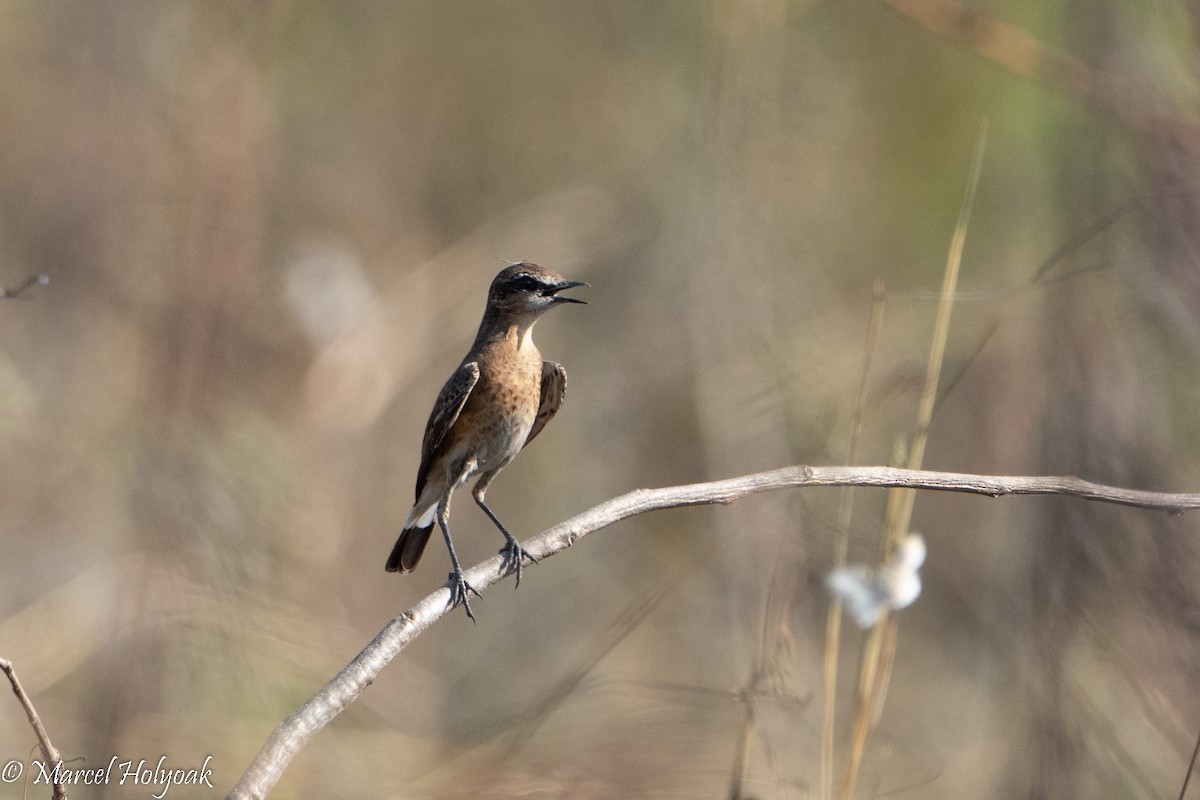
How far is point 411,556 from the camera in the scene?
16.4 feet

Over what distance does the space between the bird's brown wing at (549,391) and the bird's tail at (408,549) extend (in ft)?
2.06

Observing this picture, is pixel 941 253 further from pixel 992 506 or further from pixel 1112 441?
pixel 1112 441

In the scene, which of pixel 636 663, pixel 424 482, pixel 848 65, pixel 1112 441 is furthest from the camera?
pixel 848 65

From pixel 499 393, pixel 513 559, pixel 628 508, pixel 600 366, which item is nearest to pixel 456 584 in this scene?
pixel 513 559

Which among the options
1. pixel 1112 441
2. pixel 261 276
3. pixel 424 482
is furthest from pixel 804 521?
pixel 261 276

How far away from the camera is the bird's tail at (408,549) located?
4.97 metres

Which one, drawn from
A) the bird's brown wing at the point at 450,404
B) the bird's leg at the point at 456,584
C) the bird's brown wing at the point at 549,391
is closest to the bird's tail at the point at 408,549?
the bird's leg at the point at 456,584

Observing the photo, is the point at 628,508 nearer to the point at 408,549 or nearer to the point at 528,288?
the point at 528,288

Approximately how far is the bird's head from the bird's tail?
103cm

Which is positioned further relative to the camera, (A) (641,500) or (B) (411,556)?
(B) (411,556)

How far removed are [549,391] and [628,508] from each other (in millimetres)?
2005

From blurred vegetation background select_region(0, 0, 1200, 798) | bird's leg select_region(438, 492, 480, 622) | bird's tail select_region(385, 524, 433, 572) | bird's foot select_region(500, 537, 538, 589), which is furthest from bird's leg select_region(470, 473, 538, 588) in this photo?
blurred vegetation background select_region(0, 0, 1200, 798)

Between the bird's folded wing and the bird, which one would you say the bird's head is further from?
the bird's folded wing

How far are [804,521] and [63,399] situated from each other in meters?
4.41
